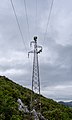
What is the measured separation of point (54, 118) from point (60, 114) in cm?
159

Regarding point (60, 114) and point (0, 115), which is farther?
point (60, 114)

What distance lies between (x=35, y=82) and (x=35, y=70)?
130 cm

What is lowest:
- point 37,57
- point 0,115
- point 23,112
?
point 0,115

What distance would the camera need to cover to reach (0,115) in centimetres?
2234

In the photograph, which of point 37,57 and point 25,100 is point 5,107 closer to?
point 37,57

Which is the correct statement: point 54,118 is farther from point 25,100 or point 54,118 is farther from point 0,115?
point 0,115

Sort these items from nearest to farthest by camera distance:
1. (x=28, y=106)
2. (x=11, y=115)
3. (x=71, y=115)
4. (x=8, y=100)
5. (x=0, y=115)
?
(x=0, y=115) < (x=11, y=115) < (x=8, y=100) < (x=28, y=106) < (x=71, y=115)

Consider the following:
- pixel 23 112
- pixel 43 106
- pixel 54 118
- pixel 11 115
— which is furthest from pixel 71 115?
A: pixel 11 115

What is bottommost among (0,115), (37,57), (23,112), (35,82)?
(0,115)

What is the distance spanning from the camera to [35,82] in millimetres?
28469

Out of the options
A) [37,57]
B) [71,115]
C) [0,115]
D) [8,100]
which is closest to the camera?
[0,115]

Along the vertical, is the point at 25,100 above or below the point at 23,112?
above

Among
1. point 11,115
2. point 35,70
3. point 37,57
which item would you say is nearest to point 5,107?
point 11,115

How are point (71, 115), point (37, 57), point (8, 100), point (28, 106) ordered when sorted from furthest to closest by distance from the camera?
1. point (71, 115)
2. point (28, 106)
3. point (37, 57)
4. point (8, 100)
